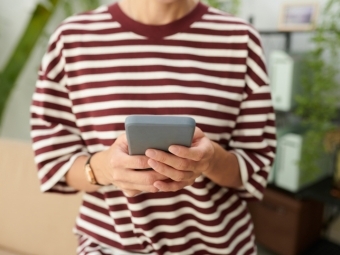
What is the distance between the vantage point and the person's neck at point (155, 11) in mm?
683

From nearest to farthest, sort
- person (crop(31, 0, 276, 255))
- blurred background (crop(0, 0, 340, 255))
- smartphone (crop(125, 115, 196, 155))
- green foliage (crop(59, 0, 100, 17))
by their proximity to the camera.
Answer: smartphone (crop(125, 115, 196, 155)) → person (crop(31, 0, 276, 255)) → blurred background (crop(0, 0, 340, 255)) → green foliage (crop(59, 0, 100, 17))

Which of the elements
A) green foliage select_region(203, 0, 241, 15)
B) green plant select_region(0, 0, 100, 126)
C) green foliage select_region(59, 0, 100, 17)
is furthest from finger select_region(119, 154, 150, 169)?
green foliage select_region(59, 0, 100, 17)

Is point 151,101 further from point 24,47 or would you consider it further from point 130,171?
point 24,47

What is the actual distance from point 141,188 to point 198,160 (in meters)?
0.10

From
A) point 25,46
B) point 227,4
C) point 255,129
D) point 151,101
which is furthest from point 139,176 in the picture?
point 227,4

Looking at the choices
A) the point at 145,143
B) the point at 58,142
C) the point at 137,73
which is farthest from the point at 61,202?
the point at 145,143

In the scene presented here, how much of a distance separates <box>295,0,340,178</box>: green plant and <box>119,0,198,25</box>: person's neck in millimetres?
745

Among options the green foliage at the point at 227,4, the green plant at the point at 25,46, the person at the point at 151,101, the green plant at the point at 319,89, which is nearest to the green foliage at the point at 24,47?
the green plant at the point at 25,46

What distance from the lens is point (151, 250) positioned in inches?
27.7

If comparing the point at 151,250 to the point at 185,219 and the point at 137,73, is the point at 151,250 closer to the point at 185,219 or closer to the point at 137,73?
the point at 185,219

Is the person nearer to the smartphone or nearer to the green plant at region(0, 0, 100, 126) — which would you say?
the smartphone

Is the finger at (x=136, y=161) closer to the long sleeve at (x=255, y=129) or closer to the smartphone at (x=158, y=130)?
the smartphone at (x=158, y=130)

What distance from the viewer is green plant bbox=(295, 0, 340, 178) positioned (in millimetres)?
1252

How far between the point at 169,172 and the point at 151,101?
0.70ft
